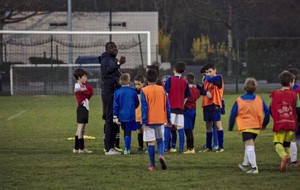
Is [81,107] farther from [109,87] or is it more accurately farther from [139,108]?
[139,108]

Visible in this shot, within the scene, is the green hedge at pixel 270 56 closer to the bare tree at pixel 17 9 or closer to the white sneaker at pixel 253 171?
the bare tree at pixel 17 9

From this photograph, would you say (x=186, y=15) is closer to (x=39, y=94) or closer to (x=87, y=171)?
(x=39, y=94)

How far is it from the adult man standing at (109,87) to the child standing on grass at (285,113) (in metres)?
3.56

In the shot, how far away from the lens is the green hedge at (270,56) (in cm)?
3759

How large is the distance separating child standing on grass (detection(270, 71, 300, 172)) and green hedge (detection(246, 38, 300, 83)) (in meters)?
25.5

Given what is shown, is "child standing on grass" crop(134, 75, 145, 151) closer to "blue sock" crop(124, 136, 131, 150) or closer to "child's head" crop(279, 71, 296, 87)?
"blue sock" crop(124, 136, 131, 150)

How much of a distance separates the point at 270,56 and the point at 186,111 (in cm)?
2350

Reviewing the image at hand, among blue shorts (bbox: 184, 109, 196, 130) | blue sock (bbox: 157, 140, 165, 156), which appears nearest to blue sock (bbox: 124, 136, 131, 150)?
blue shorts (bbox: 184, 109, 196, 130)

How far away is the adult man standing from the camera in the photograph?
1462cm

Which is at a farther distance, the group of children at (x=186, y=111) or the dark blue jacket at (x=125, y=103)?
the dark blue jacket at (x=125, y=103)

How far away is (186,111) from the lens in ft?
49.2

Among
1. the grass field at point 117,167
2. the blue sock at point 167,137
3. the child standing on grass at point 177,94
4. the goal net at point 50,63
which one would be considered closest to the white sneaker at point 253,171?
the grass field at point 117,167

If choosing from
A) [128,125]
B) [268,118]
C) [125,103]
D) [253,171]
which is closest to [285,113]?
[268,118]

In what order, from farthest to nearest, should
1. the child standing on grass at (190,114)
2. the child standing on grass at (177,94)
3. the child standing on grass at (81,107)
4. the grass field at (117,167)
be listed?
the child standing on grass at (81,107) < the child standing on grass at (190,114) < the child standing on grass at (177,94) < the grass field at (117,167)
